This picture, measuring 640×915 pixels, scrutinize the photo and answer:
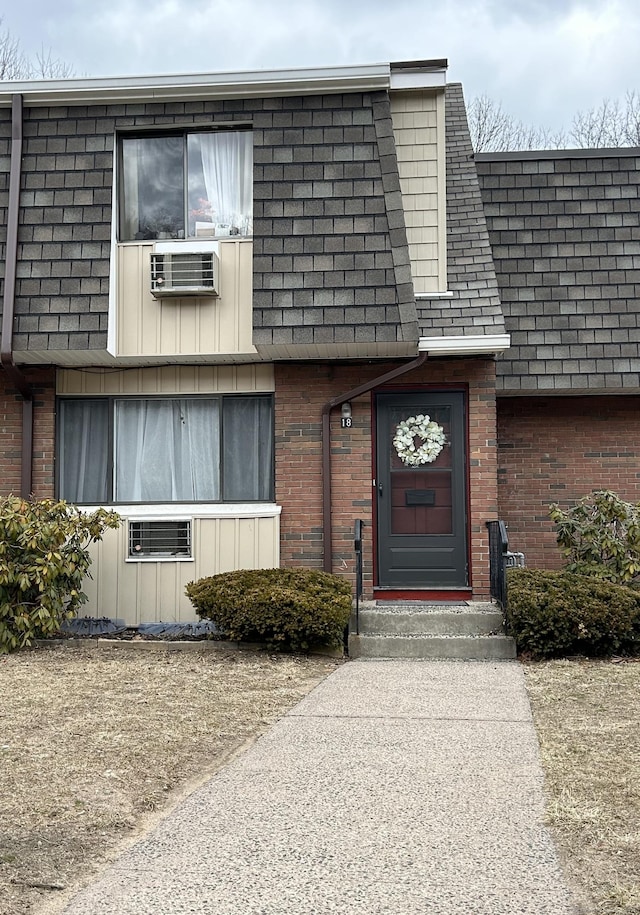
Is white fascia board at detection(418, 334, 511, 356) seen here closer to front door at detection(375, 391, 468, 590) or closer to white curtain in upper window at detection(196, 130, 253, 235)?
front door at detection(375, 391, 468, 590)

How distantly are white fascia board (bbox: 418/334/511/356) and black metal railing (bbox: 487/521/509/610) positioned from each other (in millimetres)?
1769

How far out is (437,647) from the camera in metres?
8.84

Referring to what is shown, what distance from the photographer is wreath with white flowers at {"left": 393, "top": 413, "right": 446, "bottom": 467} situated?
10.2 m

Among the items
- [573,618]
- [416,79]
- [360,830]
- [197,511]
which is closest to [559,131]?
[416,79]

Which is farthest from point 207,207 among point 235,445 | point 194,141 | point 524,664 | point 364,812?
point 364,812

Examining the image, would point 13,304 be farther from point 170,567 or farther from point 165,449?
point 170,567

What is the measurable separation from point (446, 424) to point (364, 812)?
20.5 feet

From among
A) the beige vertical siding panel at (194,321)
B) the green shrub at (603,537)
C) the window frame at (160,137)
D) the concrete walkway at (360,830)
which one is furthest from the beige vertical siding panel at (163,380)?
the concrete walkway at (360,830)

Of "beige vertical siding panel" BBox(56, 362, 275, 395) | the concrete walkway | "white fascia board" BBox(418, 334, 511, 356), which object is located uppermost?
"white fascia board" BBox(418, 334, 511, 356)

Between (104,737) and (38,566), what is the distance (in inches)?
129

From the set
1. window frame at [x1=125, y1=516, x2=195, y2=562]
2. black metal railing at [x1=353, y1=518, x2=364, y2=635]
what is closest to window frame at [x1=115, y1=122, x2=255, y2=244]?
window frame at [x1=125, y1=516, x2=195, y2=562]

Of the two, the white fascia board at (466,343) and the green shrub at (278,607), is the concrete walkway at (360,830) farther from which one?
the white fascia board at (466,343)

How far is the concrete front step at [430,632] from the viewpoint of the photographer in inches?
346

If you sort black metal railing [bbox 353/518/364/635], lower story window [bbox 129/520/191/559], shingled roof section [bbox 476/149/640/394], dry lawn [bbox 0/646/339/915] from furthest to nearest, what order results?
shingled roof section [bbox 476/149/640/394] < lower story window [bbox 129/520/191/559] < black metal railing [bbox 353/518/364/635] < dry lawn [bbox 0/646/339/915]
